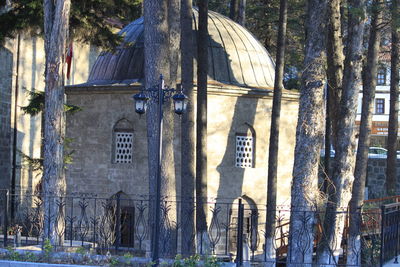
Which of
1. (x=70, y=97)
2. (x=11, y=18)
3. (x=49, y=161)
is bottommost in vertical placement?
(x=49, y=161)

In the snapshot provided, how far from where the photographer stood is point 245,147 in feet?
65.2

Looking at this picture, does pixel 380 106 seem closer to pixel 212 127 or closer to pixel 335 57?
pixel 212 127

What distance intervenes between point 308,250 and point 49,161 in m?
5.05

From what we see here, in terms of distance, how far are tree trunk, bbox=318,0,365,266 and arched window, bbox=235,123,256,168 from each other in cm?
609

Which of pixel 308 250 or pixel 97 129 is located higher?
pixel 97 129

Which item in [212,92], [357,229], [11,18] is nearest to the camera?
[357,229]

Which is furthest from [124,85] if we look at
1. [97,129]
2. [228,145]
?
[228,145]

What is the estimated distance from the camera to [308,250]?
1174cm

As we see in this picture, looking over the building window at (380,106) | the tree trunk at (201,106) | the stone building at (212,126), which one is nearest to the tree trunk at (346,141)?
the tree trunk at (201,106)

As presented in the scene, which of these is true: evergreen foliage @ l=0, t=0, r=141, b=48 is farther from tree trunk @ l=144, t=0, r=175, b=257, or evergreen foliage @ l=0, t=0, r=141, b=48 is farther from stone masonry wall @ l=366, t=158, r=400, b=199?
stone masonry wall @ l=366, t=158, r=400, b=199

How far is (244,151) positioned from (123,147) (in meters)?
3.44

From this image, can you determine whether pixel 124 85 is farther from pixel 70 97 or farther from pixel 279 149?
pixel 279 149

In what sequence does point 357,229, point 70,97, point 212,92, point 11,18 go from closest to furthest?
point 357,229, point 11,18, point 212,92, point 70,97

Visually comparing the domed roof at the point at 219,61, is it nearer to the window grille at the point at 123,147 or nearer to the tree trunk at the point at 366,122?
the window grille at the point at 123,147
